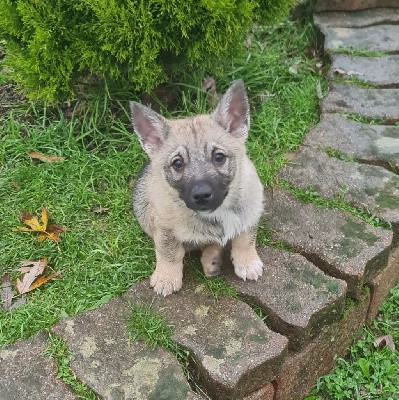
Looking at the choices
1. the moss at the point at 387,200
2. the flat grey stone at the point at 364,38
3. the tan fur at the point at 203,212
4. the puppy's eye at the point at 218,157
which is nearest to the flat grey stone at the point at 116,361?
the tan fur at the point at 203,212

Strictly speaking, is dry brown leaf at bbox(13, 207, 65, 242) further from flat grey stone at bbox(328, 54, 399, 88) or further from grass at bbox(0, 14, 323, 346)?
flat grey stone at bbox(328, 54, 399, 88)

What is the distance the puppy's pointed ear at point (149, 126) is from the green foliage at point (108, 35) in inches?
34.2

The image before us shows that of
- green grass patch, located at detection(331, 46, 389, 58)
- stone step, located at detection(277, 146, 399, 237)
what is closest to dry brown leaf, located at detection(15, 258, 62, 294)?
stone step, located at detection(277, 146, 399, 237)

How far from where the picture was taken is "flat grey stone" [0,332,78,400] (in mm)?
2854

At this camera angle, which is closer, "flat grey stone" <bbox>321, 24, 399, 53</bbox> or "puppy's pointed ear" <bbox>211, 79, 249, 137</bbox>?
"puppy's pointed ear" <bbox>211, 79, 249, 137</bbox>

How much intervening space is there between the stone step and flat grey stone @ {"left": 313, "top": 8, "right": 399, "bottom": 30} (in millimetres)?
2139

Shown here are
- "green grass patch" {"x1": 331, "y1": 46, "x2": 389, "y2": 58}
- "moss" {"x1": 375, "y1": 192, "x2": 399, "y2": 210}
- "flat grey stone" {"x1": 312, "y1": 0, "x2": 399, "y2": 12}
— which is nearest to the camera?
"moss" {"x1": 375, "y1": 192, "x2": 399, "y2": 210}

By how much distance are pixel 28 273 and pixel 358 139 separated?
257 cm

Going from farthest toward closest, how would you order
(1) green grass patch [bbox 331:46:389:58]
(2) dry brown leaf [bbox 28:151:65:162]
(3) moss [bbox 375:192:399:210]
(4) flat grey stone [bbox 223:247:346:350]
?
(1) green grass patch [bbox 331:46:389:58]
(2) dry brown leaf [bbox 28:151:65:162]
(3) moss [bbox 375:192:399:210]
(4) flat grey stone [bbox 223:247:346:350]

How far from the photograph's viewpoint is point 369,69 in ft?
16.9

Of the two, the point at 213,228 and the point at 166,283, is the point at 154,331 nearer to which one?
the point at 166,283

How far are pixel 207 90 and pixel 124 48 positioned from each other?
1102 mm

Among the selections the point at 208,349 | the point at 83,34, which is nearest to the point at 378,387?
the point at 208,349

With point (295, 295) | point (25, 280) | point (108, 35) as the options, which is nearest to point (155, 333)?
point (295, 295)
